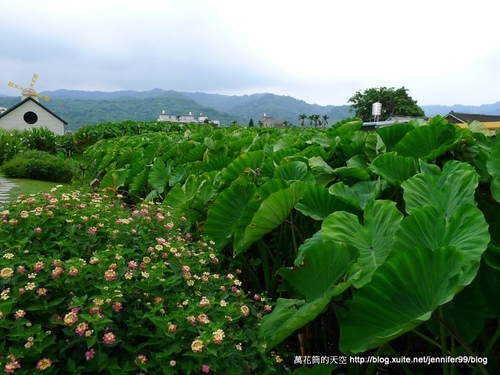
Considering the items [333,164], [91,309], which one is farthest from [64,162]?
[91,309]

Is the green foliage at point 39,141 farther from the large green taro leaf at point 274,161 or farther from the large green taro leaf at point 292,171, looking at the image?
the large green taro leaf at point 292,171

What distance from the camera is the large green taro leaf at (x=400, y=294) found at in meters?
1.07

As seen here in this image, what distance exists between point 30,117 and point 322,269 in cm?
3574

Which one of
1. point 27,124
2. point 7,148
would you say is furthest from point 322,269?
point 27,124

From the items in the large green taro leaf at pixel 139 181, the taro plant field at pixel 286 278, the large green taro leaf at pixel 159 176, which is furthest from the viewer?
the large green taro leaf at pixel 139 181

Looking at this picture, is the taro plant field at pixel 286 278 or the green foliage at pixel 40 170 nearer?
the taro plant field at pixel 286 278

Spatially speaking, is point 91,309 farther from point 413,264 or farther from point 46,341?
point 413,264

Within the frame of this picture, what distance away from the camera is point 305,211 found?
5.99ft

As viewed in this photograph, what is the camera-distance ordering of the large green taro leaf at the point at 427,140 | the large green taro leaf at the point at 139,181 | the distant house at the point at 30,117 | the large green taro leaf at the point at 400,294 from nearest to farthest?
1. the large green taro leaf at the point at 400,294
2. the large green taro leaf at the point at 427,140
3. the large green taro leaf at the point at 139,181
4. the distant house at the point at 30,117

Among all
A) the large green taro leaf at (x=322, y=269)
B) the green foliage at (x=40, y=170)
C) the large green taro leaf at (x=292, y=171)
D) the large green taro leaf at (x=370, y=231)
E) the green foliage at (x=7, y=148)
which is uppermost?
the large green taro leaf at (x=292, y=171)

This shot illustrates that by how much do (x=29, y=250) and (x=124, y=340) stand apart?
60cm

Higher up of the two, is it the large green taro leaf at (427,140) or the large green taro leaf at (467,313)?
the large green taro leaf at (427,140)

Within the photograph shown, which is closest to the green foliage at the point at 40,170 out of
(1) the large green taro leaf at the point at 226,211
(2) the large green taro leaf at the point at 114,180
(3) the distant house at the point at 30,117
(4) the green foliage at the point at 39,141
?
(4) the green foliage at the point at 39,141

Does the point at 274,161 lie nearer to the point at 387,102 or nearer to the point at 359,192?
the point at 359,192
